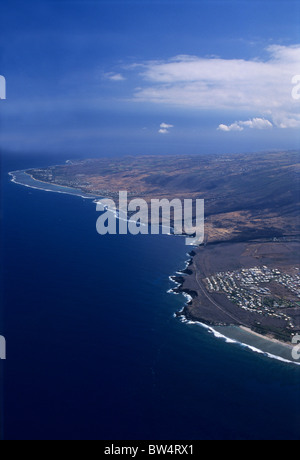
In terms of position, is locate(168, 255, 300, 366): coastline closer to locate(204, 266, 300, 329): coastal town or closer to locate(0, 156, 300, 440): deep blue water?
locate(0, 156, 300, 440): deep blue water

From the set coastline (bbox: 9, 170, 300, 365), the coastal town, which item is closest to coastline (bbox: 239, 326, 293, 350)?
coastline (bbox: 9, 170, 300, 365)

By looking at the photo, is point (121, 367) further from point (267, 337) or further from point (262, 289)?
point (262, 289)

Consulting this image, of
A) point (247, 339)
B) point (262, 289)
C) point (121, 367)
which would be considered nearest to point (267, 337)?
point (247, 339)

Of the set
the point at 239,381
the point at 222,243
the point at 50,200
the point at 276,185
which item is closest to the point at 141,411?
the point at 239,381

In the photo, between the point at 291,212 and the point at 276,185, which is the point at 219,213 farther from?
the point at 276,185

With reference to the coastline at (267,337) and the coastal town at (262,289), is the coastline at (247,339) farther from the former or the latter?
the coastal town at (262,289)
